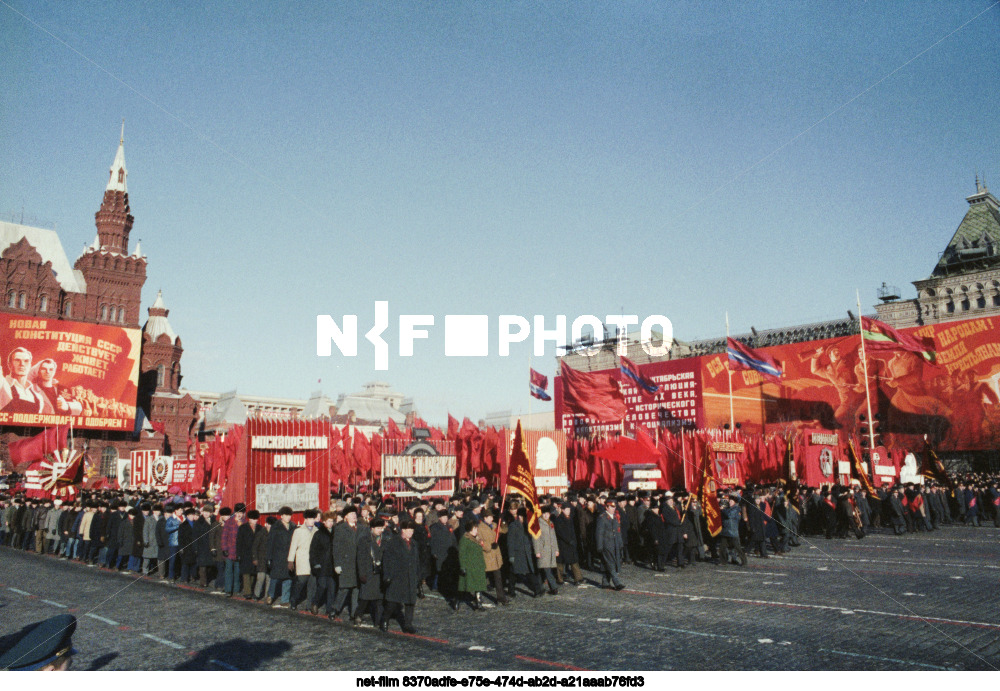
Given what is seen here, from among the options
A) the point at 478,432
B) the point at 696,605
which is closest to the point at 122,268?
the point at 478,432

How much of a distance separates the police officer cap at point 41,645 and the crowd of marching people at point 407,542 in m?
6.63

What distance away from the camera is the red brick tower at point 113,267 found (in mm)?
60438

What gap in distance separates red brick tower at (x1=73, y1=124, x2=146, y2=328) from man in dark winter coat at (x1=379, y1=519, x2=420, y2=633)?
59.2 meters

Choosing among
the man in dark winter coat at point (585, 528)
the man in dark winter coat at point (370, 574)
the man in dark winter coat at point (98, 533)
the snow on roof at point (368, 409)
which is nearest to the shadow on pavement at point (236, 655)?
the man in dark winter coat at point (370, 574)

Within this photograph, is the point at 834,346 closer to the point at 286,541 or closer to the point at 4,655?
the point at 286,541

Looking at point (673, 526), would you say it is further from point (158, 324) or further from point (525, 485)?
point (158, 324)

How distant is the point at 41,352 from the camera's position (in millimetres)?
51750

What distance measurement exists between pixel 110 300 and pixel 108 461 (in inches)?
535

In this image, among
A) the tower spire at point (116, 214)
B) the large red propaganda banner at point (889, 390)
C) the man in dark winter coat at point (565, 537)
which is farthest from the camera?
the tower spire at point (116, 214)

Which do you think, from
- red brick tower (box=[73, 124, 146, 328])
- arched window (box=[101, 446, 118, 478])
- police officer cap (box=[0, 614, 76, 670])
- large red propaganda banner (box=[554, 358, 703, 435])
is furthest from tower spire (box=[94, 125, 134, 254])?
police officer cap (box=[0, 614, 76, 670])

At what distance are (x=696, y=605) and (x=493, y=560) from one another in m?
3.38

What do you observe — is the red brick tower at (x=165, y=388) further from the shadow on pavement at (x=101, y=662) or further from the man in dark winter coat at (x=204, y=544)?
the shadow on pavement at (x=101, y=662)

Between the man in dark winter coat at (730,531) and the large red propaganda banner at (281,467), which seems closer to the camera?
the man in dark winter coat at (730,531)

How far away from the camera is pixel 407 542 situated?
34.1 ft
